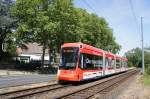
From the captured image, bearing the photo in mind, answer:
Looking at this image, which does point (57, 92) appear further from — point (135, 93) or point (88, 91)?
point (135, 93)

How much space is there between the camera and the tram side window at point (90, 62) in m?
26.9

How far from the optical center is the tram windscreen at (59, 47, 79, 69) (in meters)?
26.3

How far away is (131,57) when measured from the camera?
177500mm

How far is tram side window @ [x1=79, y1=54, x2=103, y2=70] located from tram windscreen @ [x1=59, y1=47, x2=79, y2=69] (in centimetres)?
61

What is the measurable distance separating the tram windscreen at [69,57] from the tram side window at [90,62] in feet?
2.01

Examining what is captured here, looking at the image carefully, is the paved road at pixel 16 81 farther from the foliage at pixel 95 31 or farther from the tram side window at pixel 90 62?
the foliage at pixel 95 31

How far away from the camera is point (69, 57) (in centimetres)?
2658

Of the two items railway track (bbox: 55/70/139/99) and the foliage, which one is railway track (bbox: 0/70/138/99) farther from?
the foliage

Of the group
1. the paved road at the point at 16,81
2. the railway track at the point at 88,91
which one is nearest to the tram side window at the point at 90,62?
the railway track at the point at 88,91

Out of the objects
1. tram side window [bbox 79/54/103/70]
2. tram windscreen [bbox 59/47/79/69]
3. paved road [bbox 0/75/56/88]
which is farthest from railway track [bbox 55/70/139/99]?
paved road [bbox 0/75/56/88]

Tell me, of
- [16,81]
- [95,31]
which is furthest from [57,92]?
[95,31]

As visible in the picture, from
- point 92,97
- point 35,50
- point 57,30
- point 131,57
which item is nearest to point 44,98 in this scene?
point 92,97

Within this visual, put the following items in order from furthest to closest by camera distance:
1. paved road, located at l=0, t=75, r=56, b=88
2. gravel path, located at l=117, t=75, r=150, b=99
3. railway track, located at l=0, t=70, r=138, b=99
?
paved road, located at l=0, t=75, r=56, b=88 → gravel path, located at l=117, t=75, r=150, b=99 → railway track, located at l=0, t=70, r=138, b=99

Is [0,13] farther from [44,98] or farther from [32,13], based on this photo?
[44,98]
